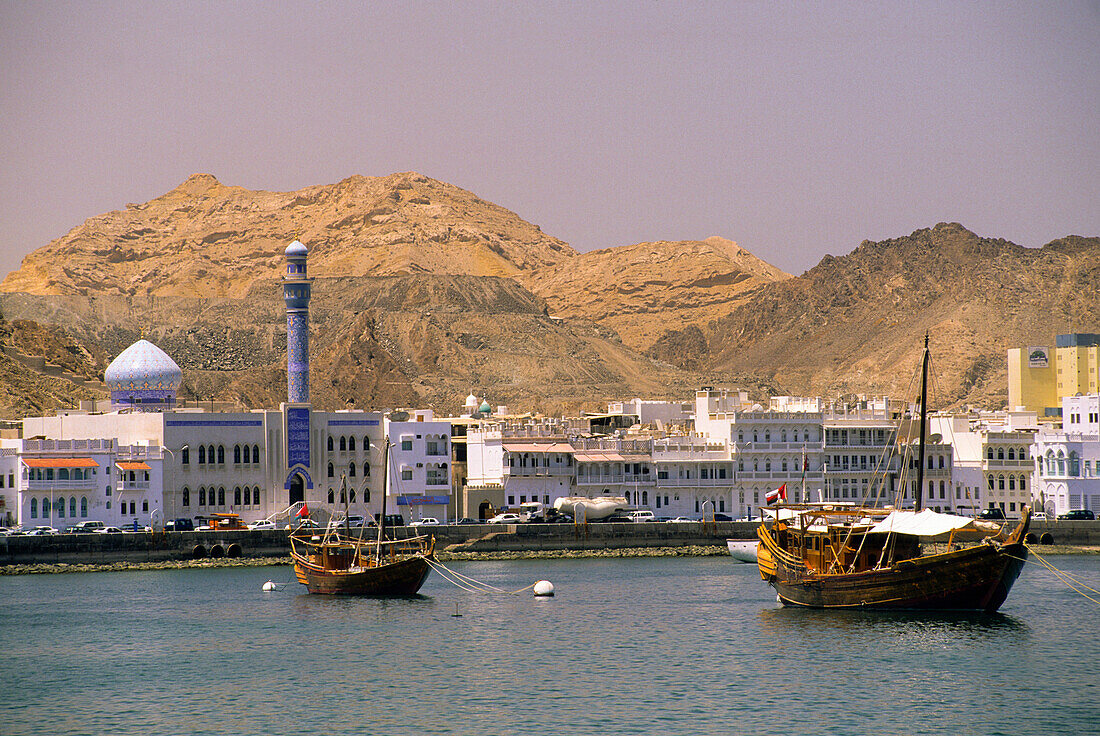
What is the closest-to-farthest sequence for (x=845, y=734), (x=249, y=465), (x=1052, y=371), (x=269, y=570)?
1. (x=845, y=734)
2. (x=269, y=570)
3. (x=249, y=465)
4. (x=1052, y=371)

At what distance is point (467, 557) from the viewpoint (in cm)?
8825

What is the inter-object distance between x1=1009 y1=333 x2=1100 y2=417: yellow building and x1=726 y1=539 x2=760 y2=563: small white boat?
7202cm

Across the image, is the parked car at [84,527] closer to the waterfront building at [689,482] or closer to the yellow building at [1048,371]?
the waterfront building at [689,482]

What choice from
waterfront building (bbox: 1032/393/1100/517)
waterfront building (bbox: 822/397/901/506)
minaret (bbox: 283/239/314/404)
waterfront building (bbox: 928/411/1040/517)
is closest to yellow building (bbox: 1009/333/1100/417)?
waterfront building (bbox: 928/411/1040/517)

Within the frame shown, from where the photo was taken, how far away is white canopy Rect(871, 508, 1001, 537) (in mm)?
60156

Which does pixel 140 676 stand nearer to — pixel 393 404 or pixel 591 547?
pixel 591 547

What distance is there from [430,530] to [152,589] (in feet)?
62.9

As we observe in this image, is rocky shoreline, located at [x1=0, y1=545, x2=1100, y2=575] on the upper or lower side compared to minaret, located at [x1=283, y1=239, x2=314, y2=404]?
lower

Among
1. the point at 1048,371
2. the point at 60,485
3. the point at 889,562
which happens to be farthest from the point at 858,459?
the point at 1048,371

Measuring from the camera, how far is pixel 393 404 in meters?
179

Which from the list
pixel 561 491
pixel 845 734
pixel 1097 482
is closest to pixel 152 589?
pixel 561 491

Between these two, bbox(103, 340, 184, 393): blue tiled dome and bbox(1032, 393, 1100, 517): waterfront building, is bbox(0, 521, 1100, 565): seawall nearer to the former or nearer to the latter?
bbox(1032, 393, 1100, 517): waterfront building

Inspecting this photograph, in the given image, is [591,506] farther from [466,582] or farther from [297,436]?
[466,582]

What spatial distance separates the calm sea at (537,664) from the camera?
43.5 metres
